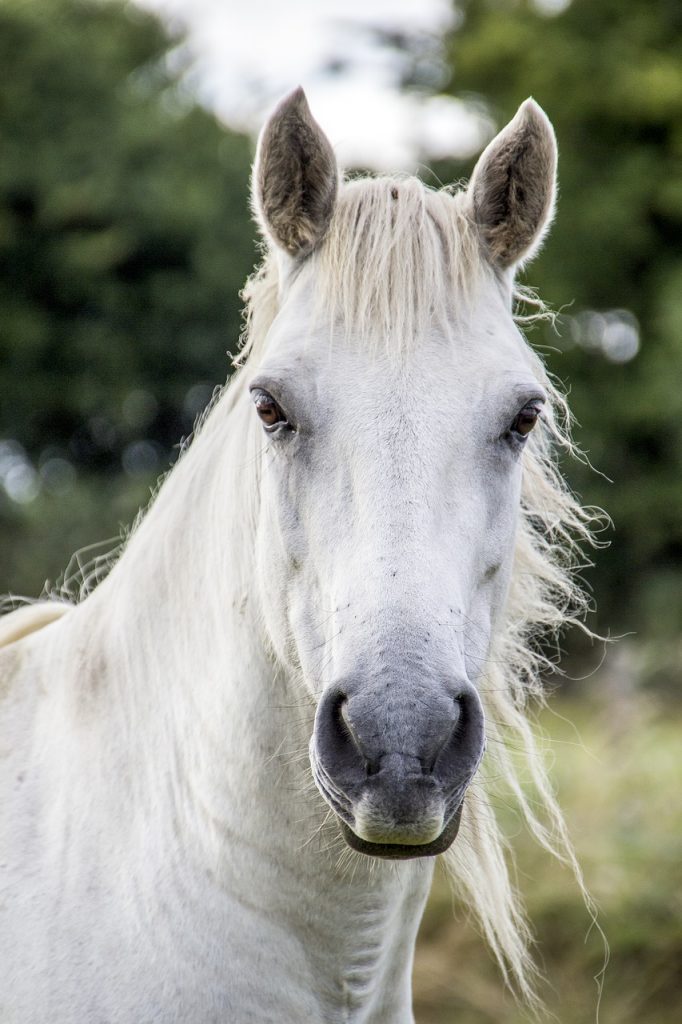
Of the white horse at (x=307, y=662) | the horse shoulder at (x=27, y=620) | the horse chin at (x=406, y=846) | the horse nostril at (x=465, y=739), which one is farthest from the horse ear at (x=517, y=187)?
the horse shoulder at (x=27, y=620)

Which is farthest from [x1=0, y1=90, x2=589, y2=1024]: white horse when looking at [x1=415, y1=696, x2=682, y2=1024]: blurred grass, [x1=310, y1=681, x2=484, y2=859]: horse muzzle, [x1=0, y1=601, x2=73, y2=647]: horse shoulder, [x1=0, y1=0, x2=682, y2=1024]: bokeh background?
[x1=0, y1=0, x2=682, y2=1024]: bokeh background

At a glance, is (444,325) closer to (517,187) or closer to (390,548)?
(517,187)

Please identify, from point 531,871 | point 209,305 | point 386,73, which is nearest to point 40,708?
point 531,871

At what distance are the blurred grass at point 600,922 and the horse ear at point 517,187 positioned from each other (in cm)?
329

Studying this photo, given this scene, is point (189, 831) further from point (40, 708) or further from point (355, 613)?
point (355, 613)

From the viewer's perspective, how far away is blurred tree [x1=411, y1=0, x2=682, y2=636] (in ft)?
58.7

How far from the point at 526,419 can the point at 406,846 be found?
88 cm

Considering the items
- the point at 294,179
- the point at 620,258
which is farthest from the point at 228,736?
the point at 620,258

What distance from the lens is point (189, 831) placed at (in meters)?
2.20

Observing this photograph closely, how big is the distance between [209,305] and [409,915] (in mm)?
17135

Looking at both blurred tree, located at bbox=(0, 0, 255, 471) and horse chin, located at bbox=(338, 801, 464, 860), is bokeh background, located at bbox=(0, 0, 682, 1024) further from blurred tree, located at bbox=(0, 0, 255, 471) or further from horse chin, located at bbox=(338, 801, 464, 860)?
horse chin, located at bbox=(338, 801, 464, 860)

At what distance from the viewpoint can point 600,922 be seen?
19.2ft

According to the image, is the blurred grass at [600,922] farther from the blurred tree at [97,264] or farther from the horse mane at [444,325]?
the blurred tree at [97,264]

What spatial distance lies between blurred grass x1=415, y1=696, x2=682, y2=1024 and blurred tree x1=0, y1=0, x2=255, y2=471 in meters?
11.7
